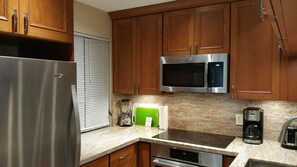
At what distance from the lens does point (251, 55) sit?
7.10 feet

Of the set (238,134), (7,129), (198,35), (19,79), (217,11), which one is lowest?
(238,134)

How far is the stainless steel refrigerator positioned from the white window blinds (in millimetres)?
977

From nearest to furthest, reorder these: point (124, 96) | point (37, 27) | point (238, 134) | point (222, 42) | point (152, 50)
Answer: point (37, 27) → point (222, 42) → point (238, 134) → point (152, 50) → point (124, 96)

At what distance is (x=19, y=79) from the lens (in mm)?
1334

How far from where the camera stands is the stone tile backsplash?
229 centimetres

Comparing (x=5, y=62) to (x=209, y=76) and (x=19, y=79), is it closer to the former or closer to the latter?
(x=19, y=79)

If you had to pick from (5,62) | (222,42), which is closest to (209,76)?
(222,42)

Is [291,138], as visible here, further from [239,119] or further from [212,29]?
[212,29]

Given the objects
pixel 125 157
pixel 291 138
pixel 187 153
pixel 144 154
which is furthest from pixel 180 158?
pixel 291 138

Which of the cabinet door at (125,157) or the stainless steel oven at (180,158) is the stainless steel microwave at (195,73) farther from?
the cabinet door at (125,157)

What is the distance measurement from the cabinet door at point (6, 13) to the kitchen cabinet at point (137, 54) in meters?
1.49

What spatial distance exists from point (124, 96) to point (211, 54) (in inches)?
53.9

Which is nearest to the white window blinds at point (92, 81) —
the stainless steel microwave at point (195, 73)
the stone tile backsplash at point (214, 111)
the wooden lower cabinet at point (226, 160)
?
the stone tile backsplash at point (214, 111)

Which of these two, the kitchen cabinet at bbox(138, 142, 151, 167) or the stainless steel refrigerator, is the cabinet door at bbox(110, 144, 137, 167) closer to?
the kitchen cabinet at bbox(138, 142, 151, 167)
